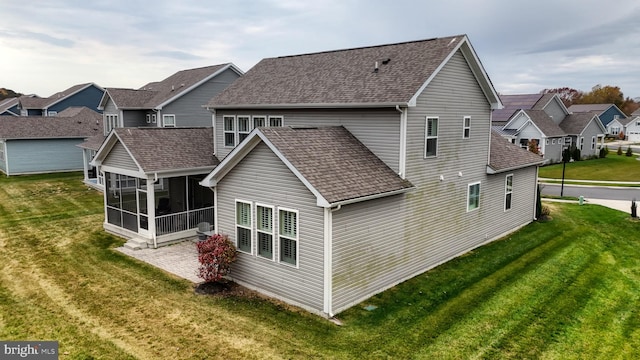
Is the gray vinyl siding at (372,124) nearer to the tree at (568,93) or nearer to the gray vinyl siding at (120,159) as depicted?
the gray vinyl siding at (120,159)

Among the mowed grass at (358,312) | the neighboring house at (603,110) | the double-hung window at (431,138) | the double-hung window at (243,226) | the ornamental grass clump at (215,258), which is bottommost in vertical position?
the mowed grass at (358,312)

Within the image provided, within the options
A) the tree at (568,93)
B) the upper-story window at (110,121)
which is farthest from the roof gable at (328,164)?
the tree at (568,93)

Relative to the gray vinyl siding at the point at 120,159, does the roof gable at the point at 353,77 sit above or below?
above

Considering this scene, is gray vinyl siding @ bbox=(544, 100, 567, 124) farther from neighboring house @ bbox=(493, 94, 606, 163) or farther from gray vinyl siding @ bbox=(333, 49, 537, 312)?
gray vinyl siding @ bbox=(333, 49, 537, 312)

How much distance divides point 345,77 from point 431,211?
18.9ft

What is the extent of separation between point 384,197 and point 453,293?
348cm

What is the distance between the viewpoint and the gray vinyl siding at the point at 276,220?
11602 millimetres

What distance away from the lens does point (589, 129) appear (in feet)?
162

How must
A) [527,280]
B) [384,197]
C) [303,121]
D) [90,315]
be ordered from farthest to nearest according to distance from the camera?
[303,121], [527,280], [384,197], [90,315]

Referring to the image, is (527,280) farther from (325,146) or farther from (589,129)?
(589,129)

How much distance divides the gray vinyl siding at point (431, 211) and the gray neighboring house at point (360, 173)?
45mm

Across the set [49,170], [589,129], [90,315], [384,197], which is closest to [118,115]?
[49,170]

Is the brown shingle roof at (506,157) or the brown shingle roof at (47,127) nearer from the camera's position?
the brown shingle roof at (506,157)

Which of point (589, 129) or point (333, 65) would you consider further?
point (589, 129)
